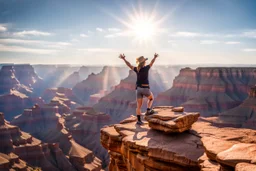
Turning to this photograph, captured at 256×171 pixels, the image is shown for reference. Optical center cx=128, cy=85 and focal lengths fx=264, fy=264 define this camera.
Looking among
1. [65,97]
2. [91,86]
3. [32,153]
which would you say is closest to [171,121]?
[32,153]

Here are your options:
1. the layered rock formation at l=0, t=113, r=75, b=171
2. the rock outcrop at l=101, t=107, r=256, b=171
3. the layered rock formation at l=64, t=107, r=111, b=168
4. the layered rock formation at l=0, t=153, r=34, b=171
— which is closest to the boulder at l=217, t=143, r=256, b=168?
the rock outcrop at l=101, t=107, r=256, b=171

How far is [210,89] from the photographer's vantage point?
3027 inches

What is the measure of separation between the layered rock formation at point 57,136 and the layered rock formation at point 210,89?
95.0 feet

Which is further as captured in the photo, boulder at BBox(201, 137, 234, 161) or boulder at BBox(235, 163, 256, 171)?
boulder at BBox(201, 137, 234, 161)

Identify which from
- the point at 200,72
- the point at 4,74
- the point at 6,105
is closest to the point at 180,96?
the point at 200,72

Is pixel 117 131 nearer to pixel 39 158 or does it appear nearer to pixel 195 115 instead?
pixel 195 115

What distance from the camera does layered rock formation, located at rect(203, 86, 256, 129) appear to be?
4984 cm

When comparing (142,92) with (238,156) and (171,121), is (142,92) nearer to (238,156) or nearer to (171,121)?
(171,121)

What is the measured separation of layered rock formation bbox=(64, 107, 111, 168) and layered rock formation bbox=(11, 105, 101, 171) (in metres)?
3.44

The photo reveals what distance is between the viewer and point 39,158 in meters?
55.2

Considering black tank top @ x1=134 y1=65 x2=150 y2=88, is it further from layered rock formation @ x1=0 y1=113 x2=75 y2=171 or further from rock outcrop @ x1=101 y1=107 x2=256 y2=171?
layered rock formation @ x1=0 y1=113 x2=75 y2=171

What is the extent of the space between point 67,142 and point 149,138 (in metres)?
58.8

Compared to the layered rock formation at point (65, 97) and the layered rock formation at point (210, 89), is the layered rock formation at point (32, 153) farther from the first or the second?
the layered rock formation at point (65, 97)

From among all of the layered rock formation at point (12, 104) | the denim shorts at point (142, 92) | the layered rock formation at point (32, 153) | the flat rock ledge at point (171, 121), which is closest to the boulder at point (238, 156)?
the flat rock ledge at point (171, 121)
